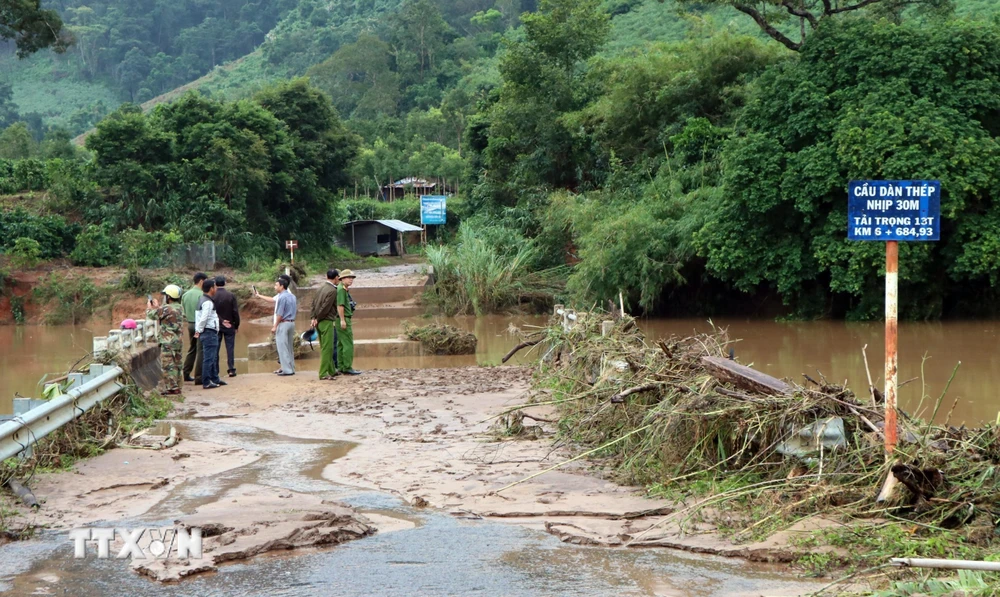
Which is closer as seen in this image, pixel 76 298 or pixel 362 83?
pixel 76 298

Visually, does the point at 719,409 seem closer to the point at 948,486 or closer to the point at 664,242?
the point at 948,486

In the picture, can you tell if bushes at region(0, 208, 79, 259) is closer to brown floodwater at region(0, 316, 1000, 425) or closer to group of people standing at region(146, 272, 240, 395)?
brown floodwater at region(0, 316, 1000, 425)

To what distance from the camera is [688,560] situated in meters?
5.95

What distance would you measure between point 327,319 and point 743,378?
870cm

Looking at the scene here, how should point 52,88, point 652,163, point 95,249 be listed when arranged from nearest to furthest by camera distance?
point 652,163
point 95,249
point 52,88

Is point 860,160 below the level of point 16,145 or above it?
below

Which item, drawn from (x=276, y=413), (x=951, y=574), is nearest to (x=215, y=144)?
(x=276, y=413)

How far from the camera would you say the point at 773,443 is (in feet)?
24.2

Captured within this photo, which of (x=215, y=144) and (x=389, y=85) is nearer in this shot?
(x=215, y=144)

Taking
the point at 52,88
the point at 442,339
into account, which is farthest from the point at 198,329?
the point at 52,88

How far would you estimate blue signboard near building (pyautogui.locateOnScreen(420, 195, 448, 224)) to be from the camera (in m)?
56.4

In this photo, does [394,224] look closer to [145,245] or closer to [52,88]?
[145,245]

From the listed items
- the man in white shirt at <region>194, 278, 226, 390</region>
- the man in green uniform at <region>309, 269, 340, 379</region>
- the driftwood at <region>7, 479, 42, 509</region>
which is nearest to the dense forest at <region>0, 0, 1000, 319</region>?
the man in green uniform at <region>309, 269, 340, 379</region>

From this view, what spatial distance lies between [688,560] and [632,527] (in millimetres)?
754
